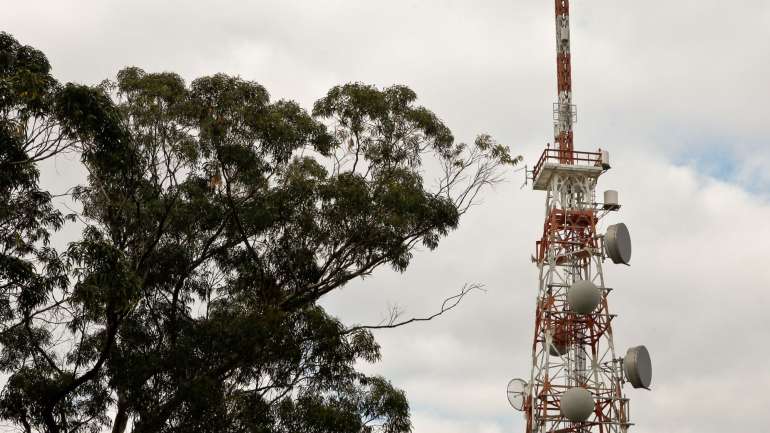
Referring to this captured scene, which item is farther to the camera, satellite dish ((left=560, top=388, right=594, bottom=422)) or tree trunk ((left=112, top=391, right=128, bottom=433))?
satellite dish ((left=560, top=388, right=594, bottom=422))

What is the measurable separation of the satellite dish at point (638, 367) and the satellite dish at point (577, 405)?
4.68ft

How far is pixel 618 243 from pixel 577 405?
4.65m

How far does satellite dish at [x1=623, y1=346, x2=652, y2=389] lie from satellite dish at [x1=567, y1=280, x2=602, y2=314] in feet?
5.30

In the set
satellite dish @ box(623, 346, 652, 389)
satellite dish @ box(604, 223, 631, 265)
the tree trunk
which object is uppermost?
satellite dish @ box(604, 223, 631, 265)

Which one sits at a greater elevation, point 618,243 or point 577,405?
point 618,243

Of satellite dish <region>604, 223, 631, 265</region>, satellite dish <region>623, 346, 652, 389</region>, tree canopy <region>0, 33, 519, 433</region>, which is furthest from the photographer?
satellite dish <region>604, 223, 631, 265</region>

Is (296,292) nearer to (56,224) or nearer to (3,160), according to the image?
(56,224)

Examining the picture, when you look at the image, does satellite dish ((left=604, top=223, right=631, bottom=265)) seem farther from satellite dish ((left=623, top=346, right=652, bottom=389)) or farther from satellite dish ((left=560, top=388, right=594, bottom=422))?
satellite dish ((left=560, top=388, right=594, bottom=422))

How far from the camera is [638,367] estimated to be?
2648cm

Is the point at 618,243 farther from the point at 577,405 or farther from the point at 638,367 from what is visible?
the point at 577,405

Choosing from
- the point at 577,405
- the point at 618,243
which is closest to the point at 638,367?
the point at 577,405

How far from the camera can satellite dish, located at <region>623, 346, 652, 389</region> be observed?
26.5 metres

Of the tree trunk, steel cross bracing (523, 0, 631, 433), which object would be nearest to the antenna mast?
steel cross bracing (523, 0, 631, 433)

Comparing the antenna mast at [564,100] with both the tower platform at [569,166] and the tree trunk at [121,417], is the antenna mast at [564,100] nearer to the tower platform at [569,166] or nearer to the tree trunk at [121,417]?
the tower platform at [569,166]
